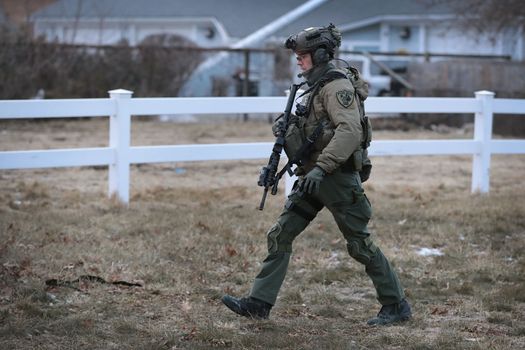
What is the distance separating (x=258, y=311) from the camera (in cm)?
588

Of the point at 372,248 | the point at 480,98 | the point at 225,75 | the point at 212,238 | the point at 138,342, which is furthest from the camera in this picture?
the point at 225,75

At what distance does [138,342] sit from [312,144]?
1.61 metres

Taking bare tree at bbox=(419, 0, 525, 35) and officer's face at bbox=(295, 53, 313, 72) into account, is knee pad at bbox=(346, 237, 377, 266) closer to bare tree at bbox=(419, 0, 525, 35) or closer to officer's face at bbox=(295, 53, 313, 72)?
officer's face at bbox=(295, 53, 313, 72)

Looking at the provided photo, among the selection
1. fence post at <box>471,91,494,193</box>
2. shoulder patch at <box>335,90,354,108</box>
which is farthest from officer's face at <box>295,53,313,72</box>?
fence post at <box>471,91,494,193</box>

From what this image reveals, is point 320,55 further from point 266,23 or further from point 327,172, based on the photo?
point 266,23

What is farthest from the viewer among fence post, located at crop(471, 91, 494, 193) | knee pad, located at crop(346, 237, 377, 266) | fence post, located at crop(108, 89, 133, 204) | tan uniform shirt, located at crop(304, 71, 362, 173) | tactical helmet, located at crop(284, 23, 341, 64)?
fence post, located at crop(471, 91, 494, 193)

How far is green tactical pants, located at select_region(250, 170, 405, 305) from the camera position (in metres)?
5.68

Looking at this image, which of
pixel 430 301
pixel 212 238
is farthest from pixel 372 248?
pixel 212 238

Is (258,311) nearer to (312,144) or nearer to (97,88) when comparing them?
Answer: (312,144)

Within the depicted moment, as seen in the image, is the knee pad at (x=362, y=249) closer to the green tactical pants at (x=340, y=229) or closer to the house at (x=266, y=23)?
the green tactical pants at (x=340, y=229)

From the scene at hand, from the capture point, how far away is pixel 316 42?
18.4 feet

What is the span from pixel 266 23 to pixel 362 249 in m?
24.8

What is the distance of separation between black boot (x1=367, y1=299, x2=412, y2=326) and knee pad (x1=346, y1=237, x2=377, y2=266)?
38 cm

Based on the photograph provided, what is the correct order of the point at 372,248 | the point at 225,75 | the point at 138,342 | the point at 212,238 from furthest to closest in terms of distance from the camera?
the point at 225,75
the point at 212,238
the point at 372,248
the point at 138,342
